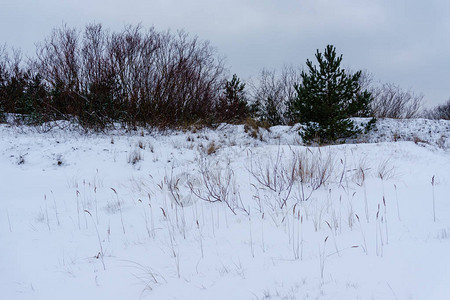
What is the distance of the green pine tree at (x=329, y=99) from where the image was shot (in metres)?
10.8

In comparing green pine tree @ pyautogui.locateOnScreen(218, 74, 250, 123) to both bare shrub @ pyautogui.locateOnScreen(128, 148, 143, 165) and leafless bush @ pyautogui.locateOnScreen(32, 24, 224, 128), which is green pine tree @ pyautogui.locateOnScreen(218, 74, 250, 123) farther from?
bare shrub @ pyautogui.locateOnScreen(128, 148, 143, 165)

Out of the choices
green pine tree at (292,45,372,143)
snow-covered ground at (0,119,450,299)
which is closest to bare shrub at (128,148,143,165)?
snow-covered ground at (0,119,450,299)

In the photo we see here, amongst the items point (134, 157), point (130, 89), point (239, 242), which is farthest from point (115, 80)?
point (239, 242)

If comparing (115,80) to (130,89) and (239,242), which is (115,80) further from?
(239,242)

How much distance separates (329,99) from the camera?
36.3 ft

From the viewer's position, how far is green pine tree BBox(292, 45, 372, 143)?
1078cm

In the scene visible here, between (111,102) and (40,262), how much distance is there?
10258 mm

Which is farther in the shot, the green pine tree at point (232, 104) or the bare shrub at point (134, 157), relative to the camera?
the green pine tree at point (232, 104)

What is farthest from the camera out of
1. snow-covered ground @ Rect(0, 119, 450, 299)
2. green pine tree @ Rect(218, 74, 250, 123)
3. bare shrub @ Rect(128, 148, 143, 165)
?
green pine tree @ Rect(218, 74, 250, 123)

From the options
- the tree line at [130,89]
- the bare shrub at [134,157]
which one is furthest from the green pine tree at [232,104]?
the bare shrub at [134,157]

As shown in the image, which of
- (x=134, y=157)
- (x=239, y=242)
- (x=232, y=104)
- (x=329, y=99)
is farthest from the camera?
(x=232, y=104)

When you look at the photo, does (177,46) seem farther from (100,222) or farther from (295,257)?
(295,257)

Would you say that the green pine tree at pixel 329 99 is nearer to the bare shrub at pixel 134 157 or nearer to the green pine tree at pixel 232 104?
the green pine tree at pixel 232 104

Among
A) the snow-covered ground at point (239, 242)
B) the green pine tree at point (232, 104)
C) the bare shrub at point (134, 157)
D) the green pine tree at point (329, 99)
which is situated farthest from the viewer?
the green pine tree at point (232, 104)
